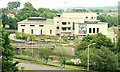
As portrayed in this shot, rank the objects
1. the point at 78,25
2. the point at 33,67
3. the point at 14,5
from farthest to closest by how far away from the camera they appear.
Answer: the point at 14,5 < the point at 78,25 < the point at 33,67

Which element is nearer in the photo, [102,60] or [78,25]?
[102,60]

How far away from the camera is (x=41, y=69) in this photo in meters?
5.24

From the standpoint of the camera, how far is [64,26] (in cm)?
954

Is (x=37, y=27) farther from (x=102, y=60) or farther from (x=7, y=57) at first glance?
(x=7, y=57)

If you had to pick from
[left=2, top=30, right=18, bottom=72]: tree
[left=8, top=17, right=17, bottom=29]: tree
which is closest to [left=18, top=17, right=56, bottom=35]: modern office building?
[left=8, top=17, right=17, bottom=29]: tree

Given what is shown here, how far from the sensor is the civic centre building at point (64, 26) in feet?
29.1

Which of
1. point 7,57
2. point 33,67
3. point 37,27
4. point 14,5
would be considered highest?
point 7,57

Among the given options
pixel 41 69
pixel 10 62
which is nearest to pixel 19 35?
pixel 41 69

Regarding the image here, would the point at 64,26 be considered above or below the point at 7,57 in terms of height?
below

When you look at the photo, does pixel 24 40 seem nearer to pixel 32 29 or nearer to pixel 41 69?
pixel 32 29

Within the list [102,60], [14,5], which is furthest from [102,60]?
[14,5]

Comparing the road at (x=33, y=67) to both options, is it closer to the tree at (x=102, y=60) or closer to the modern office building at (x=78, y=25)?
the tree at (x=102, y=60)

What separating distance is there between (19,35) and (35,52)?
238 cm

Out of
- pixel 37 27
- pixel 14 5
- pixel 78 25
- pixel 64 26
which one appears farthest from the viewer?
pixel 14 5
